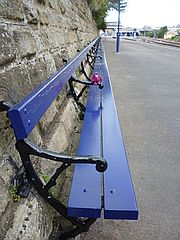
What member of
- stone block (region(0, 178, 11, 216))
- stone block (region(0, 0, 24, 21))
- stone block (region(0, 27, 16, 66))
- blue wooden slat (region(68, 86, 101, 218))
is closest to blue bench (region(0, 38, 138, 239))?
blue wooden slat (region(68, 86, 101, 218))

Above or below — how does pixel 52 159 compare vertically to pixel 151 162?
above

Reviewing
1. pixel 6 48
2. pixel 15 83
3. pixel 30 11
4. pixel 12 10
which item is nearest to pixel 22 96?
pixel 15 83

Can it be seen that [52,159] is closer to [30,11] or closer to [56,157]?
[56,157]

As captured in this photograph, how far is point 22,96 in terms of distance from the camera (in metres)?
1.71

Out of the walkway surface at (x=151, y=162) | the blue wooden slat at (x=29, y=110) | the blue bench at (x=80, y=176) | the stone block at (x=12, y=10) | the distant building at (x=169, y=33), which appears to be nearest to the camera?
the blue wooden slat at (x=29, y=110)

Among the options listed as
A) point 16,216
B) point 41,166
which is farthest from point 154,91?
point 16,216

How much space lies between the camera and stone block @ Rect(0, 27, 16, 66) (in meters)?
1.52

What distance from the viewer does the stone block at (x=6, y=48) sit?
1521mm

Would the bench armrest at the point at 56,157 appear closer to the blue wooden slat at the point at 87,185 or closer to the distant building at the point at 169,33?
the blue wooden slat at the point at 87,185

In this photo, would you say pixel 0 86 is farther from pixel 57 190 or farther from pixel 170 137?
pixel 170 137

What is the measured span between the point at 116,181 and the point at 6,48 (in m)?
0.93

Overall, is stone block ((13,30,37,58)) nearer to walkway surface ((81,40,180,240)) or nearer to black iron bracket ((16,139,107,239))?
black iron bracket ((16,139,107,239))

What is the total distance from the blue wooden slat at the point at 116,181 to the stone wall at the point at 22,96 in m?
0.34

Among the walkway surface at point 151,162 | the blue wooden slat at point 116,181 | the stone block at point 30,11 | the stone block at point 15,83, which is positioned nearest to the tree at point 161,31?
the walkway surface at point 151,162
